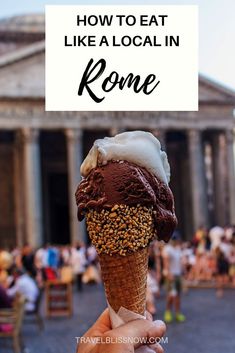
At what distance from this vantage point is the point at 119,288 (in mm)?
2002

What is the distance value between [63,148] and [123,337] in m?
29.5

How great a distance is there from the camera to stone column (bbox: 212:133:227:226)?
3047cm

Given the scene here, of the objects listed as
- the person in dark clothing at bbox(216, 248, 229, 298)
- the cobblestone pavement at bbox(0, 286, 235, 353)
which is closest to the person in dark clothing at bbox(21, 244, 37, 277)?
the cobblestone pavement at bbox(0, 286, 235, 353)

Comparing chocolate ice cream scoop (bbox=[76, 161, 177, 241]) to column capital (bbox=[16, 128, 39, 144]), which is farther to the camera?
column capital (bbox=[16, 128, 39, 144])

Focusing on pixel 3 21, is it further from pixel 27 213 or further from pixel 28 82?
pixel 27 213

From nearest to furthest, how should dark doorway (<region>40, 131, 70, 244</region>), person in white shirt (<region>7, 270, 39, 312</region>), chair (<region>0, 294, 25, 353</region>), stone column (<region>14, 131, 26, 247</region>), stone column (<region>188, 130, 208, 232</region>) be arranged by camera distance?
chair (<region>0, 294, 25, 353</region>), person in white shirt (<region>7, 270, 39, 312</region>), stone column (<region>14, 131, 26, 247</region>), stone column (<region>188, 130, 208, 232</region>), dark doorway (<region>40, 131, 70, 244</region>)

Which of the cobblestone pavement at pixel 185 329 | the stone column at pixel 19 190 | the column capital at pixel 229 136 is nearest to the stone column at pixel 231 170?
the column capital at pixel 229 136

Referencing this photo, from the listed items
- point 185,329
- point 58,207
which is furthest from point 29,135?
point 185,329

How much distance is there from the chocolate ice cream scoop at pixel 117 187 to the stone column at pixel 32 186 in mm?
24454

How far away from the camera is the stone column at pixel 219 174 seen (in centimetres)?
3047

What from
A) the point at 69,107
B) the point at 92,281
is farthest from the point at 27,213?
the point at 69,107

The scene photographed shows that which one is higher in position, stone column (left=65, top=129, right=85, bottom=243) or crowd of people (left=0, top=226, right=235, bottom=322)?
stone column (left=65, top=129, right=85, bottom=243)

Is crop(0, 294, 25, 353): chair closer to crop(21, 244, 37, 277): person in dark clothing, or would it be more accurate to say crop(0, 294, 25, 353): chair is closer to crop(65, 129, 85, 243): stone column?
crop(21, 244, 37, 277): person in dark clothing

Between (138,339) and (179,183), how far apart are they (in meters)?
30.3
